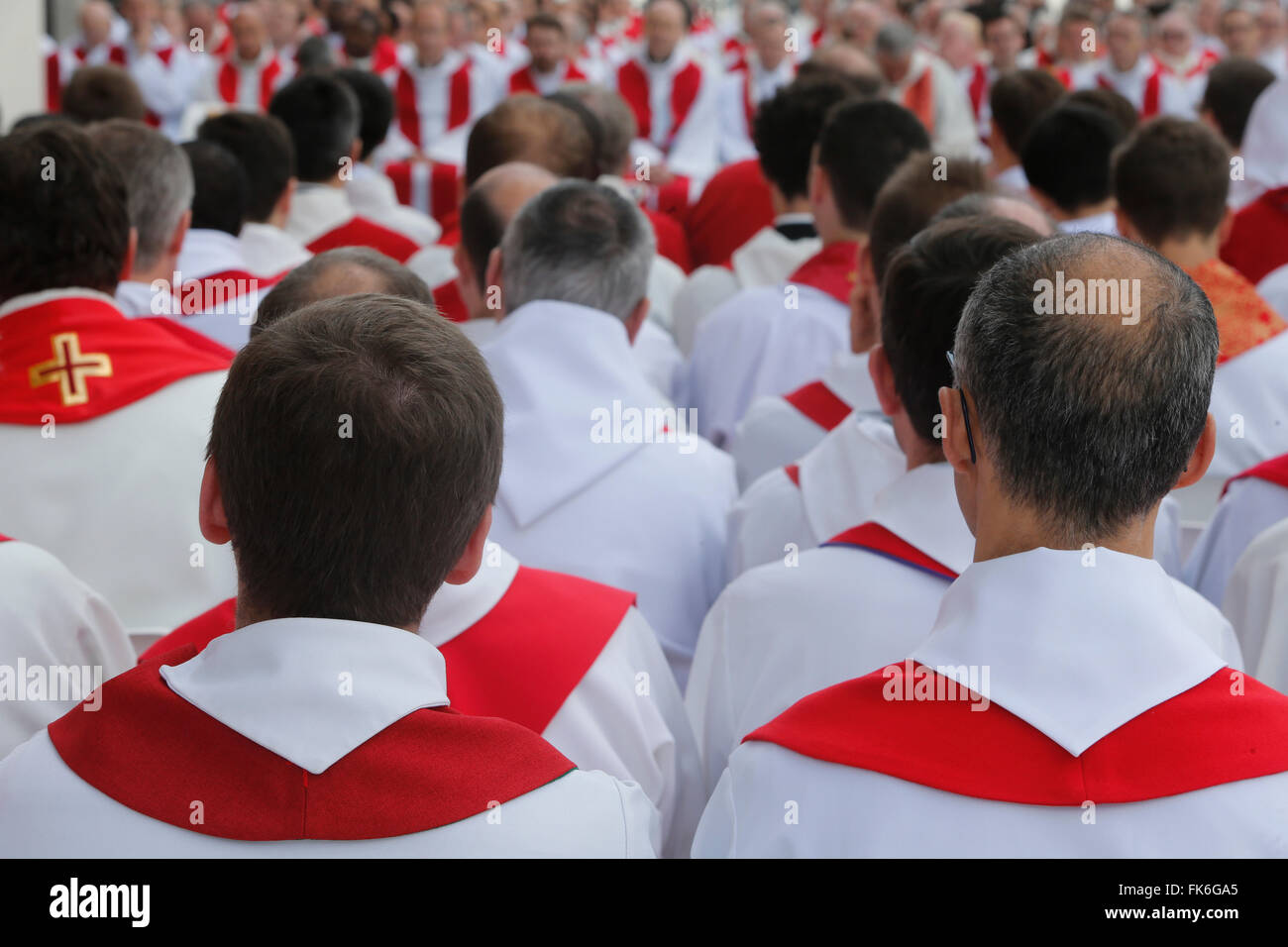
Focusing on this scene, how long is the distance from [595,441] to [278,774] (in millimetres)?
1335

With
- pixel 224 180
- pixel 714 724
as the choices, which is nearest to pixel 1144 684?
pixel 714 724

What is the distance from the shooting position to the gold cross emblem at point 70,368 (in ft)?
7.84

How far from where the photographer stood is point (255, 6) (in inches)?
427

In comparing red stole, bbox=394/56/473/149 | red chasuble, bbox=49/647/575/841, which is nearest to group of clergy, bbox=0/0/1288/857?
red chasuble, bbox=49/647/575/841

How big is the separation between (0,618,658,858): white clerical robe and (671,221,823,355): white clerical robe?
3064mm

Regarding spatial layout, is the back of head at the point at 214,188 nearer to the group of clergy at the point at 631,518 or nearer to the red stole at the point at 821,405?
the group of clergy at the point at 631,518

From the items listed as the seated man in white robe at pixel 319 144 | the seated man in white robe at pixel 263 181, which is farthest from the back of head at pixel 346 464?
the seated man in white robe at pixel 319 144

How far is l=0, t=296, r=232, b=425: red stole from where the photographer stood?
2381 millimetres

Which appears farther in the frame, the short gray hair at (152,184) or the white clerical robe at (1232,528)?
the short gray hair at (152,184)

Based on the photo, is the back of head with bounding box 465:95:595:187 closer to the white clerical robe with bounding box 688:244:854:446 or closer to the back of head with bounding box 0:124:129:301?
the white clerical robe with bounding box 688:244:854:446

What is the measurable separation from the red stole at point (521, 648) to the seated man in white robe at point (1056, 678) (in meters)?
0.45

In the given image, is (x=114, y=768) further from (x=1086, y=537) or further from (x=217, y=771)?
(x=1086, y=537)

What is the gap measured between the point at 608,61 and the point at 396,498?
10789 mm

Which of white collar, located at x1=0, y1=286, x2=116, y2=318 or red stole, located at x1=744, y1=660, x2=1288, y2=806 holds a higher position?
white collar, located at x1=0, y1=286, x2=116, y2=318
